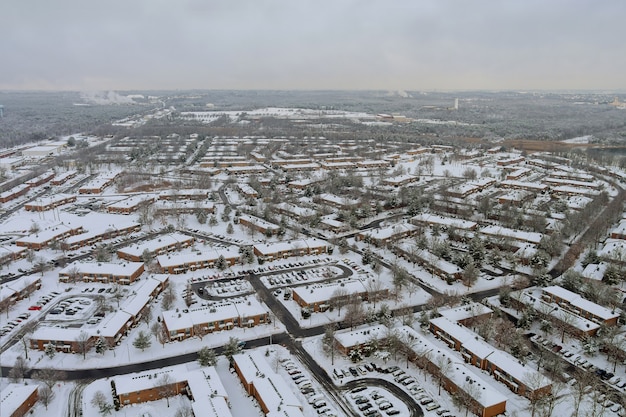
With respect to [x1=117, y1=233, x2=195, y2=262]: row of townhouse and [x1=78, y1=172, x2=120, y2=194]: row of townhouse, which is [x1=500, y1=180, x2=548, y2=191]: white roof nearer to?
[x1=117, y1=233, x2=195, y2=262]: row of townhouse

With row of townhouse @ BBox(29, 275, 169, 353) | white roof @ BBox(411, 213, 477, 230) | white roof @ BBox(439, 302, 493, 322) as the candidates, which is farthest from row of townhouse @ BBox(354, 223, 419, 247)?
row of townhouse @ BBox(29, 275, 169, 353)

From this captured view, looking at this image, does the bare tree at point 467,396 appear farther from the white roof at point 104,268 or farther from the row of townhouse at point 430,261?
the white roof at point 104,268

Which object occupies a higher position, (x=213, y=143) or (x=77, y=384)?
(x=213, y=143)

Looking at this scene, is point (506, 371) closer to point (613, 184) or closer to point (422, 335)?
point (422, 335)

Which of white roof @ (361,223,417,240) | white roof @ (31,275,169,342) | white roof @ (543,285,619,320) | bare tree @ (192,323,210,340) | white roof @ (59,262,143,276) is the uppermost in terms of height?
white roof @ (361,223,417,240)

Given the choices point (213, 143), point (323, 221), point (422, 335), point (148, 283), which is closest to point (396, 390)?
point (422, 335)

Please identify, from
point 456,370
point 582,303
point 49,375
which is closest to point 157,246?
point 49,375
